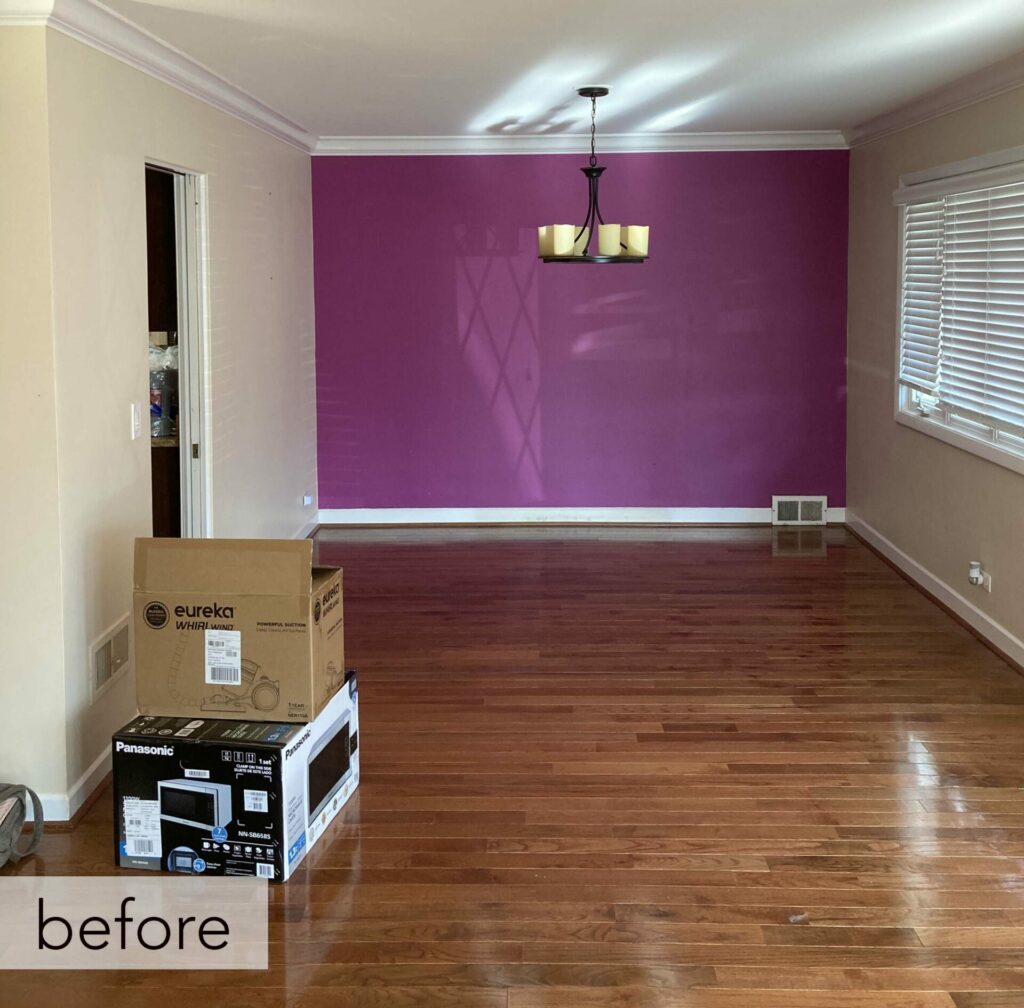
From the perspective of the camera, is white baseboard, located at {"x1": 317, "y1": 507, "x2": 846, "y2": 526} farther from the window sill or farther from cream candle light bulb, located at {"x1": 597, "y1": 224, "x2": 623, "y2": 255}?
cream candle light bulb, located at {"x1": 597, "y1": 224, "x2": 623, "y2": 255}

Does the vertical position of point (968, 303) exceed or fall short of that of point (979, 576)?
it exceeds it

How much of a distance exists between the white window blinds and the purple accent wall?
124cm

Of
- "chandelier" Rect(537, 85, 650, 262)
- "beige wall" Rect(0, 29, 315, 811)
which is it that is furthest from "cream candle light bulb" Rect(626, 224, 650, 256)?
"beige wall" Rect(0, 29, 315, 811)

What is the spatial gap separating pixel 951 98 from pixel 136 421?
3.92 meters

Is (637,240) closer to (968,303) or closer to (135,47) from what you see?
(968,303)

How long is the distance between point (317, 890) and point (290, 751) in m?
0.36

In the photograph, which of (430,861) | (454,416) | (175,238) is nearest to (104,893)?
(430,861)

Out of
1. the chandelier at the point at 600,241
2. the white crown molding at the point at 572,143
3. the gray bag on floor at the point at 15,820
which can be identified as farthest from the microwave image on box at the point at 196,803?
the white crown molding at the point at 572,143

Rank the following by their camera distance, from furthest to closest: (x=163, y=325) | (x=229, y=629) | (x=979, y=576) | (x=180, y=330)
Answer: (x=979, y=576) → (x=163, y=325) → (x=180, y=330) → (x=229, y=629)
